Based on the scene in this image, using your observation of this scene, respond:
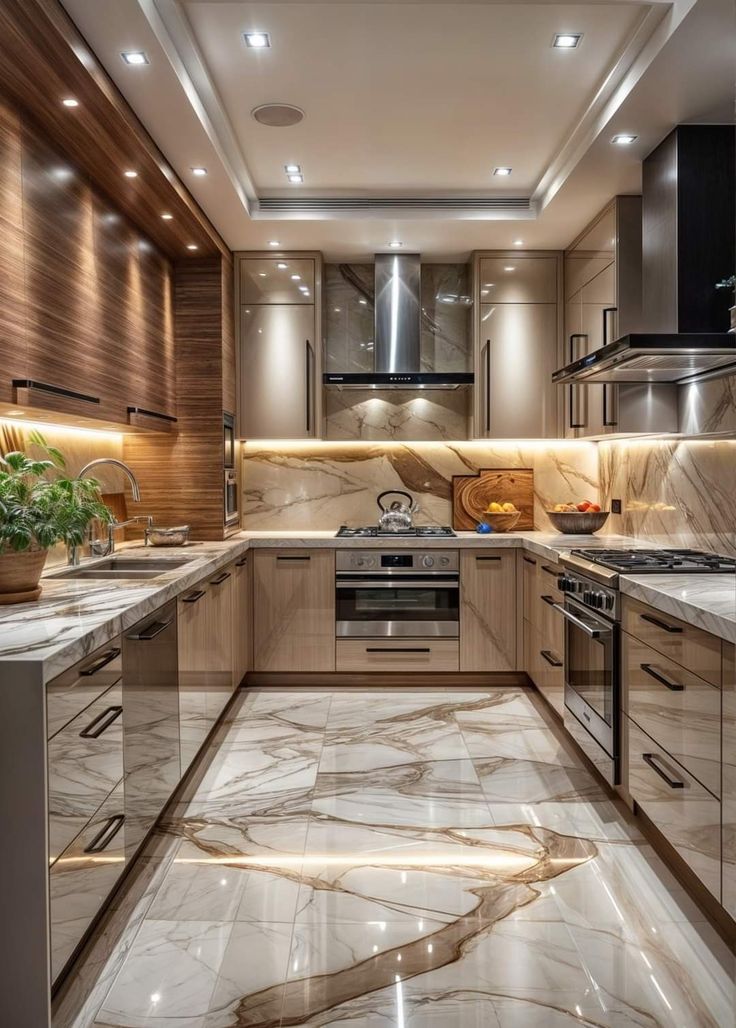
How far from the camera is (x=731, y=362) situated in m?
3.03

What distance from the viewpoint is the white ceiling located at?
2.43m

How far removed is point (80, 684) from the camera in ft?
5.94

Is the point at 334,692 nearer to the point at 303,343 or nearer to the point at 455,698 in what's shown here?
the point at 455,698

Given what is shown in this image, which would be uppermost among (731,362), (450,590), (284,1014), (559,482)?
(731,362)

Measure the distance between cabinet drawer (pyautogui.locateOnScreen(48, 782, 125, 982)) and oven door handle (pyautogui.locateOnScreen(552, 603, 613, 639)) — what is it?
1.72 metres

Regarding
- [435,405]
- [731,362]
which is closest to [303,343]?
[435,405]

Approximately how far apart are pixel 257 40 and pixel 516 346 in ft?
8.25

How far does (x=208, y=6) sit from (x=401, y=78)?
77 cm

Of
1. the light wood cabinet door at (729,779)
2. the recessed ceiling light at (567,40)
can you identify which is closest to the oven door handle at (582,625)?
the light wood cabinet door at (729,779)

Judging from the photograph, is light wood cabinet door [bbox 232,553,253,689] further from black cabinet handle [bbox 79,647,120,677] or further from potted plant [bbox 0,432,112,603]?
black cabinet handle [bbox 79,647,120,677]

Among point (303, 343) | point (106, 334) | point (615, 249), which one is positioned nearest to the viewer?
point (106, 334)

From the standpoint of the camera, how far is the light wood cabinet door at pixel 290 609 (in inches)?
176

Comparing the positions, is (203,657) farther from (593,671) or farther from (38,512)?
(593,671)

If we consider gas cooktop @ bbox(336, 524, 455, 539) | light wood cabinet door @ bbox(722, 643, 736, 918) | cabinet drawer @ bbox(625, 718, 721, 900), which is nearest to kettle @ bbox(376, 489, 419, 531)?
gas cooktop @ bbox(336, 524, 455, 539)
